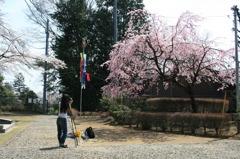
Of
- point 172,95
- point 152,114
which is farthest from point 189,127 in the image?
point 172,95

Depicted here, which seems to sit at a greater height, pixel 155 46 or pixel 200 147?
pixel 155 46

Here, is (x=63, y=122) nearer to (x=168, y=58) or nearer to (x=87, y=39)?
(x=168, y=58)

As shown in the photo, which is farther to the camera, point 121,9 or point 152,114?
point 121,9

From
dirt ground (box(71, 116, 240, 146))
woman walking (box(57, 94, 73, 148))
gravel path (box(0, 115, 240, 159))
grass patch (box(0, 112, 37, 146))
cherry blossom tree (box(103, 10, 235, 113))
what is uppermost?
cherry blossom tree (box(103, 10, 235, 113))

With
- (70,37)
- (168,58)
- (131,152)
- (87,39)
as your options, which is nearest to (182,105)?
(168,58)

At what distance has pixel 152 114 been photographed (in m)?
12.3

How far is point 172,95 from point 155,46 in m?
7.70

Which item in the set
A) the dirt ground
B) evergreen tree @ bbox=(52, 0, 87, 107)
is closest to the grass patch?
the dirt ground

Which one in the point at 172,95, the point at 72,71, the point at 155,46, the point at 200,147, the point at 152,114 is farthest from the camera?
the point at 72,71

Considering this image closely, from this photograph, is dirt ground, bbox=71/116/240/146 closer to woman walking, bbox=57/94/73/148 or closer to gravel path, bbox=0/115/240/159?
woman walking, bbox=57/94/73/148

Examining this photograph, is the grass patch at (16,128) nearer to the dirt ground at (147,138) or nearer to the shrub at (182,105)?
the dirt ground at (147,138)

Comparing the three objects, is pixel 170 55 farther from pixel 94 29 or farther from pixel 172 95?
pixel 94 29

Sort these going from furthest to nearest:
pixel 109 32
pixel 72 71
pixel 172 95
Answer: pixel 109 32, pixel 72 71, pixel 172 95

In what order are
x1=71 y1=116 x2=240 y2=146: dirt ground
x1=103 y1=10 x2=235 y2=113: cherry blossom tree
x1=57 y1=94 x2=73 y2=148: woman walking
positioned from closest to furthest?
1. x1=57 y1=94 x2=73 y2=148: woman walking
2. x1=71 y1=116 x2=240 y2=146: dirt ground
3. x1=103 y1=10 x2=235 y2=113: cherry blossom tree
